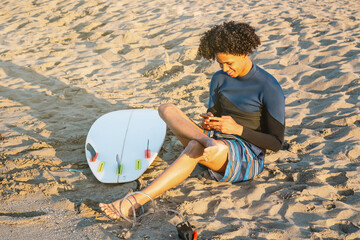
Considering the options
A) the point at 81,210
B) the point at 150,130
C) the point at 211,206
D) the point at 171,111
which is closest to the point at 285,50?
the point at 150,130

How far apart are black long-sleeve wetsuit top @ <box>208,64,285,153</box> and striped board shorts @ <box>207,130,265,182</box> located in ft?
0.21

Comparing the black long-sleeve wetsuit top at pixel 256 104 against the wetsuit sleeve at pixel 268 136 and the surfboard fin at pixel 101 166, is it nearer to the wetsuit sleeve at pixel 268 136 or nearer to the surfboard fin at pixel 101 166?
the wetsuit sleeve at pixel 268 136

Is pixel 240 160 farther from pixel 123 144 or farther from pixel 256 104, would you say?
pixel 123 144

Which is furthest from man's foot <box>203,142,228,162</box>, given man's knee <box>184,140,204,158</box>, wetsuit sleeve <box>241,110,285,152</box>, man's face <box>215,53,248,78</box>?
man's face <box>215,53,248,78</box>

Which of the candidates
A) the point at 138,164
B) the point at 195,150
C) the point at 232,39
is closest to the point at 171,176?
the point at 195,150

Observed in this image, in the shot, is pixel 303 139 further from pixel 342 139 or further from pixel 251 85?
pixel 251 85

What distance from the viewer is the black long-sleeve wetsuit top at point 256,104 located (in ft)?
7.57

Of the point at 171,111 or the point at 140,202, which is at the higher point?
the point at 171,111

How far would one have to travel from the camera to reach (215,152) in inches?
83.6

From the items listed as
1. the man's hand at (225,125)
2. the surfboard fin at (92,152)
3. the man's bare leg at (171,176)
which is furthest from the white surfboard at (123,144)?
the man's hand at (225,125)

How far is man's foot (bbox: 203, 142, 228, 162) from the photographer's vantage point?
210 cm

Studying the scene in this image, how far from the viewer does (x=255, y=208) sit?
2.21m

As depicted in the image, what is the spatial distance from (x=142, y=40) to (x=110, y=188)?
3623 millimetres

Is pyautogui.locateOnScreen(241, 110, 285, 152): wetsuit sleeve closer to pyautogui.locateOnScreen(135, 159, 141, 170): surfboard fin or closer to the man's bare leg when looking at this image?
the man's bare leg
